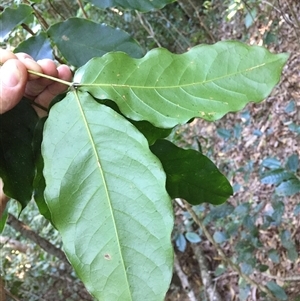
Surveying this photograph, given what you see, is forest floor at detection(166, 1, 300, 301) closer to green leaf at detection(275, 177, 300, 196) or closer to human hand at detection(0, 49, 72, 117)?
green leaf at detection(275, 177, 300, 196)

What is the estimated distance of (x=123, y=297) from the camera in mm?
449

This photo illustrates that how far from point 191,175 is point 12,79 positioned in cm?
37

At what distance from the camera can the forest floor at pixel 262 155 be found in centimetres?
203

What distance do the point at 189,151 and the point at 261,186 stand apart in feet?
5.37

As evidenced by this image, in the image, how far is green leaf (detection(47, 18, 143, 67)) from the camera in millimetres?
823

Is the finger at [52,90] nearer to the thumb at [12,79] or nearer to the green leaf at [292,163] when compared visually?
the thumb at [12,79]

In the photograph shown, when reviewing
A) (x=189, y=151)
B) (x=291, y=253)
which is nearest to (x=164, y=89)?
(x=189, y=151)

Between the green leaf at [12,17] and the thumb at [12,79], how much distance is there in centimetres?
30

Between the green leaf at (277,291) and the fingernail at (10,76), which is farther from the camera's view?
the green leaf at (277,291)

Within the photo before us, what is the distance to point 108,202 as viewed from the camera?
48 cm

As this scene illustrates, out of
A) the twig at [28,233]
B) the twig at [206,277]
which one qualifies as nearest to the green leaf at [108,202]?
the twig at [28,233]

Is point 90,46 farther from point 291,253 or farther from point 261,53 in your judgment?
point 291,253

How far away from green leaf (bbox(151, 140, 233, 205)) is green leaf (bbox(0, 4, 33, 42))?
0.43 m

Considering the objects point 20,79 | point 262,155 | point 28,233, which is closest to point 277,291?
point 262,155
